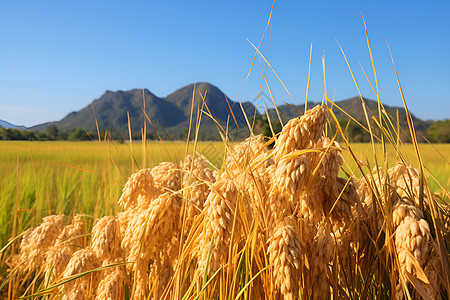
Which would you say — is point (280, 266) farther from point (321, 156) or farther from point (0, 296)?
point (0, 296)

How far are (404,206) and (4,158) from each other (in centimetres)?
481

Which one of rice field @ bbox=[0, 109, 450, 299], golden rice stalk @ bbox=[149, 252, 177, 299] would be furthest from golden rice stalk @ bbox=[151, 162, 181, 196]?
golden rice stalk @ bbox=[149, 252, 177, 299]

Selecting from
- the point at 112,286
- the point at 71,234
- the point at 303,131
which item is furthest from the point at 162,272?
the point at 303,131

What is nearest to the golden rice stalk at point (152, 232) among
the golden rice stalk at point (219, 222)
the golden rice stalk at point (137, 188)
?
the golden rice stalk at point (137, 188)

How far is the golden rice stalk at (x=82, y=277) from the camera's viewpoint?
1271mm

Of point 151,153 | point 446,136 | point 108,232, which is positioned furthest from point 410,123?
point 446,136

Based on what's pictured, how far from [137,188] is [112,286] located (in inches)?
14.4

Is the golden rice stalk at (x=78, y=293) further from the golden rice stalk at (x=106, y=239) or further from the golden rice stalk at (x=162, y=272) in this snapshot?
the golden rice stalk at (x=162, y=272)

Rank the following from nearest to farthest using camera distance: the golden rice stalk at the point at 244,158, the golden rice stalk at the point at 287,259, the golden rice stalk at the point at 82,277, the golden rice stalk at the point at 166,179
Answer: the golden rice stalk at the point at 287,259, the golden rice stalk at the point at 244,158, the golden rice stalk at the point at 82,277, the golden rice stalk at the point at 166,179

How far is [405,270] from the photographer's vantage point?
0.96 m

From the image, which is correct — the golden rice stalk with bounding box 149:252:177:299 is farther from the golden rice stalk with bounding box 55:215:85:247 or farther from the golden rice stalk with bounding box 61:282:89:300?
the golden rice stalk with bounding box 55:215:85:247

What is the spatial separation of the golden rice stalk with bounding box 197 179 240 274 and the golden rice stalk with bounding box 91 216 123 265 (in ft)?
1.54

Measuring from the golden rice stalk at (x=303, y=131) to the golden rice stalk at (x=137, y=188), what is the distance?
608 mm

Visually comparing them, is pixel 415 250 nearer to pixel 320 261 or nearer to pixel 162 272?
pixel 320 261
